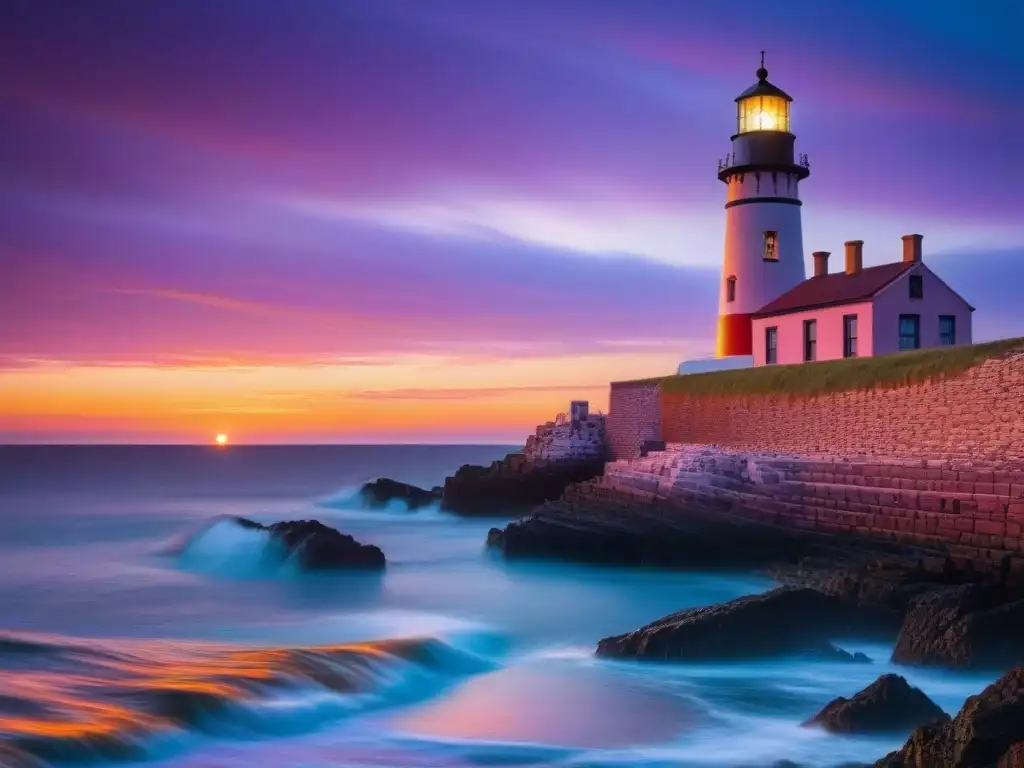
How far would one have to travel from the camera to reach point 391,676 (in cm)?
820

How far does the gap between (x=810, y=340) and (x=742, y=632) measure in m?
13.2

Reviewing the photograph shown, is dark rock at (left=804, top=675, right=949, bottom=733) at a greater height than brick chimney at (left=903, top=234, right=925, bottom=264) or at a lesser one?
lesser

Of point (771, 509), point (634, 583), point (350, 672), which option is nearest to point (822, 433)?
point (771, 509)

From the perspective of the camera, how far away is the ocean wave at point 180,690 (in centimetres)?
605

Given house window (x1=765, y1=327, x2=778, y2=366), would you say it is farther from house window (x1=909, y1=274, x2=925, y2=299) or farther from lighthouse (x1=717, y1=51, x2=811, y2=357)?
house window (x1=909, y1=274, x2=925, y2=299)

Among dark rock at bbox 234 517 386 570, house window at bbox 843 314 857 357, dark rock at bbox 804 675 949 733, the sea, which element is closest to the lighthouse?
house window at bbox 843 314 857 357

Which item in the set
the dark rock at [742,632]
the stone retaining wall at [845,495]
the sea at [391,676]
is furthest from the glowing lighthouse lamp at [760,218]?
the dark rock at [742,632]

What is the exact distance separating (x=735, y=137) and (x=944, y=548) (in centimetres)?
1439

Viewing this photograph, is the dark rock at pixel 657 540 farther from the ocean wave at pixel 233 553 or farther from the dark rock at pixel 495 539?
the ocean wave at pixel 233 553

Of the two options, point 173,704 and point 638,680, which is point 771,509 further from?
point 173,704

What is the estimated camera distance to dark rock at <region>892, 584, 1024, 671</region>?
764 centimetres

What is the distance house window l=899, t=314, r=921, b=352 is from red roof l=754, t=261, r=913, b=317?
0.79m

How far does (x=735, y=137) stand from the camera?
23469 mm

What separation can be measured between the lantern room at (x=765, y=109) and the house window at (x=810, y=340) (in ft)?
17.7
